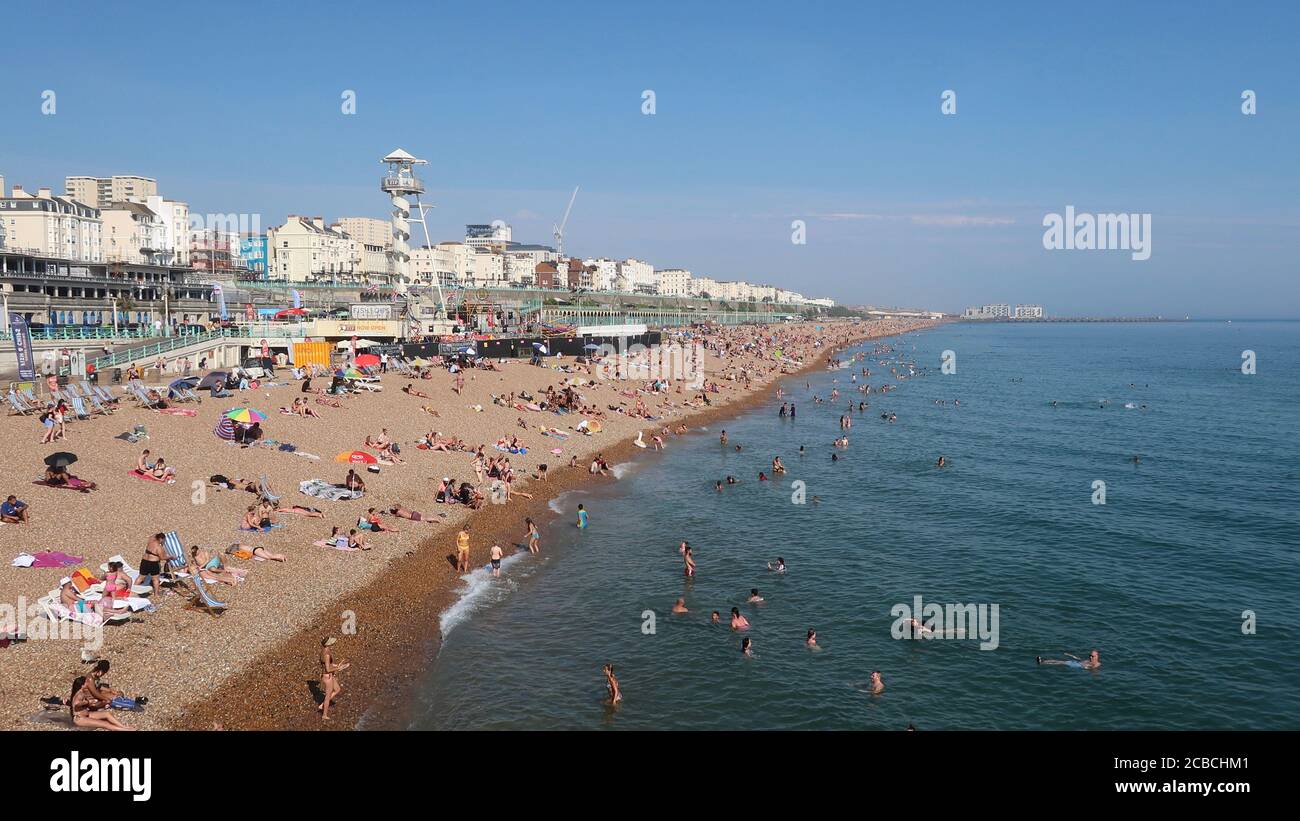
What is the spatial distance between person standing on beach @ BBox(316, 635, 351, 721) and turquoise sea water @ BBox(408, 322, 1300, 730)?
1.30 metres

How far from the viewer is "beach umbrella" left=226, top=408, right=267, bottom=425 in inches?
987

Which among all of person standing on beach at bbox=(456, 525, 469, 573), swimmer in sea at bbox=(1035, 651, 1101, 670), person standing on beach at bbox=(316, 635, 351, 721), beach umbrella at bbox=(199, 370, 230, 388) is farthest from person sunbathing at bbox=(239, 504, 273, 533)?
swimmer in sea at bbox=(1035, 651, 1101, 670)

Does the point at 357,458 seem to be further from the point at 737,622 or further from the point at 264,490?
the point at 737,622

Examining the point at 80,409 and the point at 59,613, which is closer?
the point at 59,613

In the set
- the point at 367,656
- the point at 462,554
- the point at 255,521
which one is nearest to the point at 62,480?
the point at 255,521

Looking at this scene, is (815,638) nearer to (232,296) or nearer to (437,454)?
(437,454)

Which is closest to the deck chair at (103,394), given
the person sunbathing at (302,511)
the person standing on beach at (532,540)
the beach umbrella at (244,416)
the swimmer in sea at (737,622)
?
the beach umbrella at (244,416)

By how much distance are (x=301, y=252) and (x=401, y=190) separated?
63.0 metres

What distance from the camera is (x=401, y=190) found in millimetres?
64062

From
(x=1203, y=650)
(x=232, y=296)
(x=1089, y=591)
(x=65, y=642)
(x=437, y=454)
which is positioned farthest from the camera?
(x=232, y=296)

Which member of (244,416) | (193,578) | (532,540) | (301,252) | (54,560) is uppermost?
(301,252)
